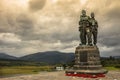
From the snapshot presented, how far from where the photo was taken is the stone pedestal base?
26.6 m

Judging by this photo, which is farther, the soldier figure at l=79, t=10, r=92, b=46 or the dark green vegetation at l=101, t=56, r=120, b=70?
the dark green vegetation at l=101, t=56, r=120, b=70

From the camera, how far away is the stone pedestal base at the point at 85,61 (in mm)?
26562

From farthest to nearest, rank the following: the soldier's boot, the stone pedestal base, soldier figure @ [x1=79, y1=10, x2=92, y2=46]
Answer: the soldier's boot
soldier figure @ [x1=79, y1=10, x2=92, y2=46]
the stone pedestal base

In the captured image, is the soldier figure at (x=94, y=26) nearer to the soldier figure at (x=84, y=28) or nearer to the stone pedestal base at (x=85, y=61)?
the soldier figure at (x=84, y=28)

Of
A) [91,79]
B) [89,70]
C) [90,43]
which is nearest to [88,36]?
[90,43]

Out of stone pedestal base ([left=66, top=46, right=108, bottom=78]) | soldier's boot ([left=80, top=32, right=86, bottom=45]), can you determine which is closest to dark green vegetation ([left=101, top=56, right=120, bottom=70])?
soldier's boot ([left=80, top=32, right=86, bottom=45])

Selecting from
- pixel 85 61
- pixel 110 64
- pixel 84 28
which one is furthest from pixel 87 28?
pixel 110 64

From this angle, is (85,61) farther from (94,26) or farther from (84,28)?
(94,26)

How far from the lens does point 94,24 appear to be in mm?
28891

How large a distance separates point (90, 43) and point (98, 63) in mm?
2637

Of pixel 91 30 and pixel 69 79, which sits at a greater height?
pixel 91 30

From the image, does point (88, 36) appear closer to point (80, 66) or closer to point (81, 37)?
point (81, 37)

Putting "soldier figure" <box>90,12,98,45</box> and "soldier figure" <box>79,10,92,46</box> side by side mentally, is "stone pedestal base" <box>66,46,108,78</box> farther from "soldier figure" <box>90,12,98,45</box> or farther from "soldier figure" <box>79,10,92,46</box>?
"soldier figure" <box>90,12,98,45</box>

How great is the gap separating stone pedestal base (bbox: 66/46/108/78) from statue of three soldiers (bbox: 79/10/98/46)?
122 centimetres
